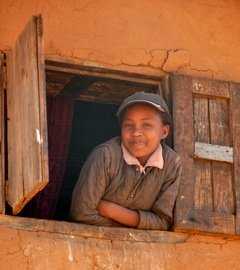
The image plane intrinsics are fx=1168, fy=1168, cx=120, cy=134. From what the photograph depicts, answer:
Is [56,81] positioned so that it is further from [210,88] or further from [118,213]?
[118,213]

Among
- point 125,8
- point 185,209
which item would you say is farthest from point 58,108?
point 185,209

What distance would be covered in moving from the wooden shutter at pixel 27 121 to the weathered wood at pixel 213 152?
1189mm

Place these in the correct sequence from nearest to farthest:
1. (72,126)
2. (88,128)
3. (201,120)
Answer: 1. (201,120)
2. (72,126)
3. (88,128)

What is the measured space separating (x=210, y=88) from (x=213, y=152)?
1.41 feet

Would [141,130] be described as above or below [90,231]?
above

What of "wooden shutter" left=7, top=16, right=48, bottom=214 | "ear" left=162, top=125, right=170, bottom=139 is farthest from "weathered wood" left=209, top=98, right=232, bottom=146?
"wooden shutter" left=7, top=16, right=48, bottom=214

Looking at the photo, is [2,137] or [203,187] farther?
[203,187]

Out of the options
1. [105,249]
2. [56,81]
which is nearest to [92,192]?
[105,249]

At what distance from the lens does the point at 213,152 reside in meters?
7.21

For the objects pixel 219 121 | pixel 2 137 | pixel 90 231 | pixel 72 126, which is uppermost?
pixel 72 126

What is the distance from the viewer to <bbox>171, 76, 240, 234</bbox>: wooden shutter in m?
7.02

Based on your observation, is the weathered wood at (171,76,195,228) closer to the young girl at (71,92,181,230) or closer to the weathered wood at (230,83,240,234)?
the young girl at (71,92,181,230)

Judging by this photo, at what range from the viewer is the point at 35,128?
6.29 m

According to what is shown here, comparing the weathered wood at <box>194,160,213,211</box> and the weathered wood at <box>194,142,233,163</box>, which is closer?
the weathered wood at <box>194,160,213,211</box>
